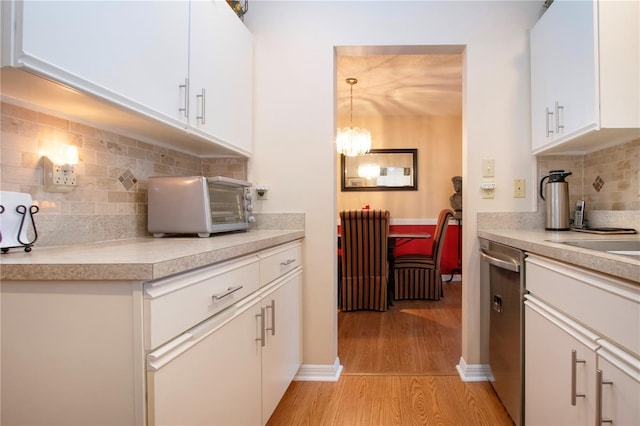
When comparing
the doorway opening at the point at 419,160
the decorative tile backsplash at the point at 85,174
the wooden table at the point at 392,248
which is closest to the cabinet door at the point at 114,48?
the decorative tile backsplash at the point at 85,174

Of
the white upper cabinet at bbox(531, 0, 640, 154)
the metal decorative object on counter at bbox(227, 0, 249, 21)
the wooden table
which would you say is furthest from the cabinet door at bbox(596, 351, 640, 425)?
the wooden table

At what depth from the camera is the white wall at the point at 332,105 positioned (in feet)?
6.56

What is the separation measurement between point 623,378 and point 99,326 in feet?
A: 4.02

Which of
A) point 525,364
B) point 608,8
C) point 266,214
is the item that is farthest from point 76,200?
point 608,8

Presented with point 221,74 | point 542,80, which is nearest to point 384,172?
point 542,80

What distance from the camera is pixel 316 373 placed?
204 cm

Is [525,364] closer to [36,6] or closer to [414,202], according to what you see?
[36,6]

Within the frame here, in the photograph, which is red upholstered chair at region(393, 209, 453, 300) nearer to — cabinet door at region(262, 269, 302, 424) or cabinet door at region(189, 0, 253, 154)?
cabinet door at region(262, 269, 302, 424)

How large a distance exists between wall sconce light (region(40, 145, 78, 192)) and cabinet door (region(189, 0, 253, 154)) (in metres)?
0.45

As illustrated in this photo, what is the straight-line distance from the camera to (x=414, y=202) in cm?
488

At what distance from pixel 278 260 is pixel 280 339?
14.6 inches

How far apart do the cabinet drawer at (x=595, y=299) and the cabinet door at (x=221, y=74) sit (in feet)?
4.88

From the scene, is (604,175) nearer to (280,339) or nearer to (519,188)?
(519,188)

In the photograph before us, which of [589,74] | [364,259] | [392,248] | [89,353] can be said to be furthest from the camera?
[392,248]
